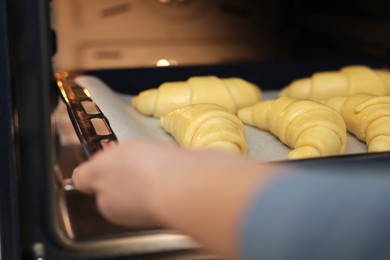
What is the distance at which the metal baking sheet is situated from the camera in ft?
2.85

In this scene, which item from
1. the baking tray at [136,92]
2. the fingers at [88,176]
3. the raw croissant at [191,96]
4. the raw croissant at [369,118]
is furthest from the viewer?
the raw croissant at [191,96]

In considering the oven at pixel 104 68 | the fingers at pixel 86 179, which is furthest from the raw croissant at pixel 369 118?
the fingers at pixel 86 179

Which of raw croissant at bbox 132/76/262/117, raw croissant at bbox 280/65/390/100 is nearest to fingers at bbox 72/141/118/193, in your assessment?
raw croissant at bbox 132/76/262/117

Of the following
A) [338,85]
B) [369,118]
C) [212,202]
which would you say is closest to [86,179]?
[212,202]

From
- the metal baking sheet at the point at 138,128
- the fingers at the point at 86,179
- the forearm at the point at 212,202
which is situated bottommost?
the metal baking sheet at the point at 138,128

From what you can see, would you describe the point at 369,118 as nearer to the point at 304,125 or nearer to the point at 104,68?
the point at 304,125

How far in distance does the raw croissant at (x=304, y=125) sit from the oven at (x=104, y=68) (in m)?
0.09

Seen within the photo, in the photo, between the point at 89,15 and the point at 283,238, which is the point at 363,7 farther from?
the point at 283,238

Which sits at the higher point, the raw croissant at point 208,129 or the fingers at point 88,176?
the fingers at point 88,176

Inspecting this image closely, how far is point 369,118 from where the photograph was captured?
923mm

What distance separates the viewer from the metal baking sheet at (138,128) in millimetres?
867

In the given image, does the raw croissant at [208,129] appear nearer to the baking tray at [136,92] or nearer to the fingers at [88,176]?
the baking tray at [136,92]

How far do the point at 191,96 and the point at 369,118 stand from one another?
0.30 m

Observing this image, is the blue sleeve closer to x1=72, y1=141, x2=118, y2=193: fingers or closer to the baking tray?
x1=72, y1=141, x2=118, y2=193: fingers
